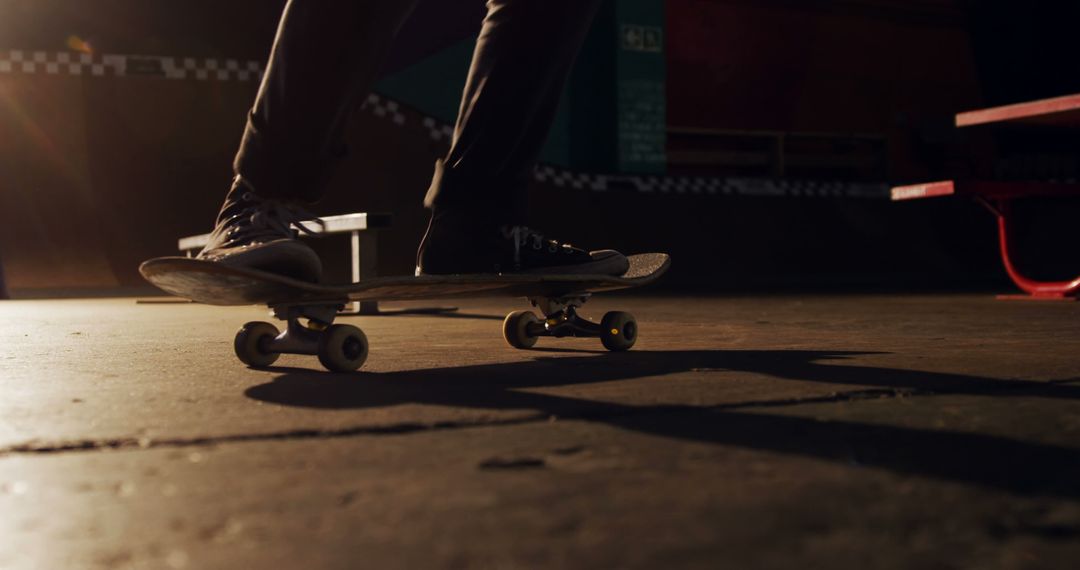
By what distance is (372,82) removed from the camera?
62.0 inches

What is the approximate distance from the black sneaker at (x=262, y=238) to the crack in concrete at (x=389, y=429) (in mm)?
539

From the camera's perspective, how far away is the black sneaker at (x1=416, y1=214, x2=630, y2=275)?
1781 mm

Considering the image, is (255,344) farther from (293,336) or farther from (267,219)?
(267,219)

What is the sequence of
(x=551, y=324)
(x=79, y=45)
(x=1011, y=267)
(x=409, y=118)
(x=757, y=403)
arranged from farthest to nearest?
(x=409, y=118)
(x=79, y=45)
(x=1011, y=267)
(x=551, y=324)
(x=757, y=403)

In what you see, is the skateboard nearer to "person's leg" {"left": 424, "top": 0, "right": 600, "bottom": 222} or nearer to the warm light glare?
"person's leg" {"left": 424, "top": 0, "right": 600, "bottom": 222}

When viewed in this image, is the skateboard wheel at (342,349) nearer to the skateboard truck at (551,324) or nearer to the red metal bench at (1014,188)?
the skateboard truck at (551,324)

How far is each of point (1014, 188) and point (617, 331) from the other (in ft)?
8.12

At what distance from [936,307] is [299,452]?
2.97 metres

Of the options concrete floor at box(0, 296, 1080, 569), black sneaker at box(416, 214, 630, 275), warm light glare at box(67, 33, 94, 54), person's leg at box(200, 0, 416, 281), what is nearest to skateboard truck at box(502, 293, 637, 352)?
black sneaker at box(416, 214, 630, 275)

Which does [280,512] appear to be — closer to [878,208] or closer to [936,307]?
[936,307]

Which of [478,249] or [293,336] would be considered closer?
[293,336]

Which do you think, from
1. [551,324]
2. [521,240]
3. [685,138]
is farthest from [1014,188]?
[685,138]

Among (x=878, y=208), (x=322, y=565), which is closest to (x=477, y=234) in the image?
(x=322, y=565)

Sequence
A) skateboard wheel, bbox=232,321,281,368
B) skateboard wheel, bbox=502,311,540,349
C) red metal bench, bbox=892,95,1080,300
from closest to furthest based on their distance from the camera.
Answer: skateboard wheel, bbox=232,321,281,368 < skateboard wheel, bbox=502,311,540,349 < red metal bench, bbox=892,95,1080,300
